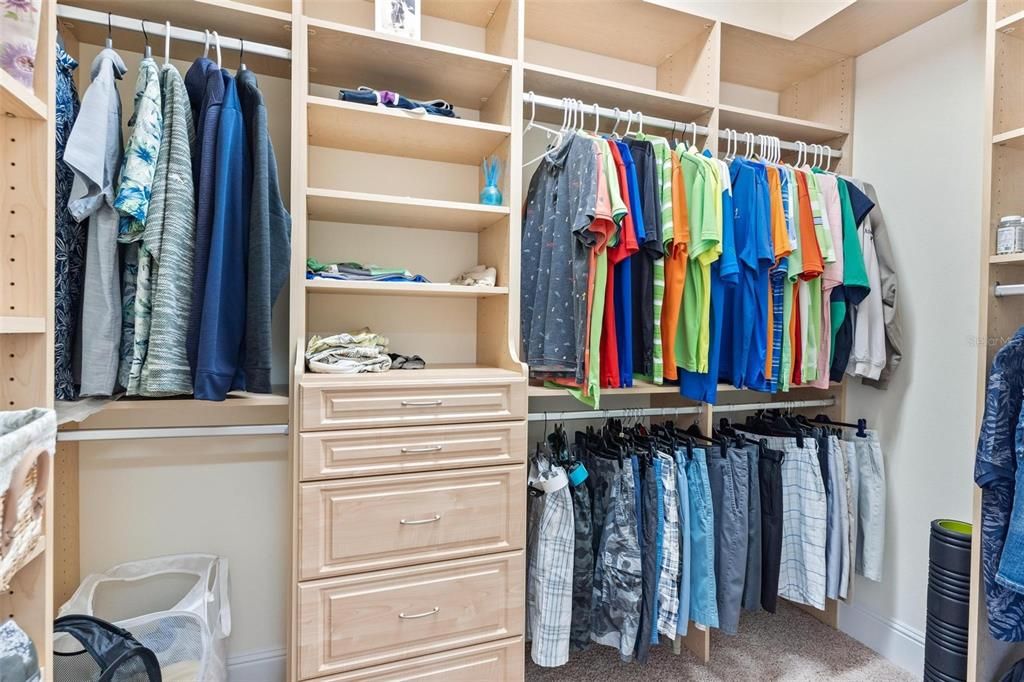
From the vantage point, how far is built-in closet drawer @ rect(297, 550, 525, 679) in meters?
1.41

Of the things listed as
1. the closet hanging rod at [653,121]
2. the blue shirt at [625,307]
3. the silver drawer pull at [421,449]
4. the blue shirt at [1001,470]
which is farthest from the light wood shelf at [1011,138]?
the silver drawer pull at [421,449]

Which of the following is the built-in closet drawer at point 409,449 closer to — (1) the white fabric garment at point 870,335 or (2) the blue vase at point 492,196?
(2) the blue vase at point 492,196

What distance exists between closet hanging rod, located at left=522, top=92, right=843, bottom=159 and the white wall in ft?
1.02

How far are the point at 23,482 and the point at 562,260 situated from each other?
1.38m

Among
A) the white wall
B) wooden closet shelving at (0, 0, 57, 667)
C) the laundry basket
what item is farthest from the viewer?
the white wall

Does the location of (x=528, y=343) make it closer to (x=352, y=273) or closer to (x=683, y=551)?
(x=352, y=273)

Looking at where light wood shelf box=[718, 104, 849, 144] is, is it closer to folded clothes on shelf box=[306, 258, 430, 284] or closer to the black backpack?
folded clothes on shelf box=[306, 258, 430, 284]

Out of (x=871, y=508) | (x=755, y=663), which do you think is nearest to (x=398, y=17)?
(x=871, y=508)

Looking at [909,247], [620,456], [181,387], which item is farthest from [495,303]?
[909,247]

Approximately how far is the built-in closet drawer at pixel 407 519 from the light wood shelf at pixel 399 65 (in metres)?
1.29

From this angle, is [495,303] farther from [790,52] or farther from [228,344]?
[790,52]

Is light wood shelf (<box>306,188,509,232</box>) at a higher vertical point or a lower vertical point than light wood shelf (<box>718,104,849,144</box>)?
lower

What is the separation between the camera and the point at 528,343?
6.04ft

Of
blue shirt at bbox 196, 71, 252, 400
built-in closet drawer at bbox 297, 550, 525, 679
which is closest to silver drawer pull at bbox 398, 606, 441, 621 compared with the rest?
built-in closet drawer at bbox 297, 550, 525, 679
